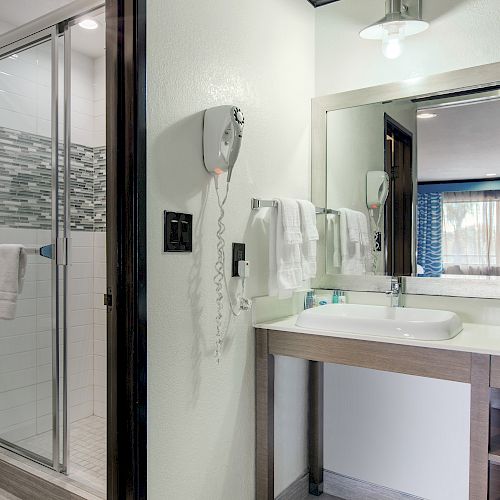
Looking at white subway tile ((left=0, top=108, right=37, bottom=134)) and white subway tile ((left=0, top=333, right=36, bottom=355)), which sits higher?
white subway tile ((left=0, top=108, right=37, bottom=134))

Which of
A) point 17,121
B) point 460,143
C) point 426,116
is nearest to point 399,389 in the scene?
point 460,143

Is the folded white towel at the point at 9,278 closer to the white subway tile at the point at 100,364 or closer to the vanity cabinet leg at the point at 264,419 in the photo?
the white subway tile at the point at 100,364

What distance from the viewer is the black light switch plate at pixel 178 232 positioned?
1.40 m

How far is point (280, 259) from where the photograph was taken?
1.82 m

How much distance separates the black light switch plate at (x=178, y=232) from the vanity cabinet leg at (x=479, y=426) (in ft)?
3.21

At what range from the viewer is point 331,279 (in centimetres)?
227

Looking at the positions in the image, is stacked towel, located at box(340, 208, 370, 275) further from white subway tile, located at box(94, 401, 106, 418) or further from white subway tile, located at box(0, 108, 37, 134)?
white subway tile, located at box(94, 401, 106, 418)

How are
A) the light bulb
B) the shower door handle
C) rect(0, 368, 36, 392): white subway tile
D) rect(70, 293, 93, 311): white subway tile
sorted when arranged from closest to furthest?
the light bulb → the shower door handle → rect(0, 368, 36, 392): white subway tile → rect(70, 293, 93, 311): white subway tile

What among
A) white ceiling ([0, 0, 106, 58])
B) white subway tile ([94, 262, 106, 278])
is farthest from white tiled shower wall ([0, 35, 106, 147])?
white subway tile ([94, 262, 106, 278])

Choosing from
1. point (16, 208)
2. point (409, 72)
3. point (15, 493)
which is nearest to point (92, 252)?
point (16, 208)

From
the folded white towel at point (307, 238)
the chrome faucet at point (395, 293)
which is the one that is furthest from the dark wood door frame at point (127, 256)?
the chrome faucet at point (395, 293)

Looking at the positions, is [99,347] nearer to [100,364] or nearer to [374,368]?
[100,364]

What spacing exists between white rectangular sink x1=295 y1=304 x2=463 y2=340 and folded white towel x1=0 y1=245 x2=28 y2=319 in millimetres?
1282

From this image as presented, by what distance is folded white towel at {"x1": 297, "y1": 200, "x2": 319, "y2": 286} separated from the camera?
76.9 inches
